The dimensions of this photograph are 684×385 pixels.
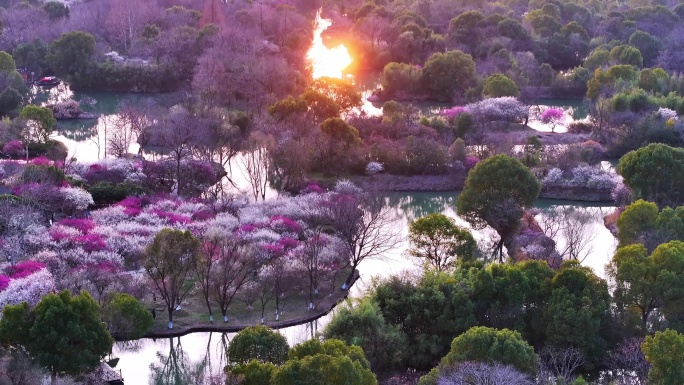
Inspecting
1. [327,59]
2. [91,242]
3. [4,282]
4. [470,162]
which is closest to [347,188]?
[470,162]

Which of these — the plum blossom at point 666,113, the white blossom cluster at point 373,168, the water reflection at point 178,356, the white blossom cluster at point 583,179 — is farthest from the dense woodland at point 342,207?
the plum blossom at point 666,113

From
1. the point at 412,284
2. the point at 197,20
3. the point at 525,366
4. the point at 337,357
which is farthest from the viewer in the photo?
the point at 197,20

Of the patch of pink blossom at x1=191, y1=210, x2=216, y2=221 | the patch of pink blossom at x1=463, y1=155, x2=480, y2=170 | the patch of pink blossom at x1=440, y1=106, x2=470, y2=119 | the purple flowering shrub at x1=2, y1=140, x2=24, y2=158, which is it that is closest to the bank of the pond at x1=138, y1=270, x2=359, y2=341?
the patch of pink blossom at x1=191, y1=210, x2=216, y2=221

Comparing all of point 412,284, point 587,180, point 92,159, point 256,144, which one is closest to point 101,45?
point 92,159

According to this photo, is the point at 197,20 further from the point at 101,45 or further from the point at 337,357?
the point at 337,357

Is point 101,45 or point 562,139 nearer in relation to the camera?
point 562,139

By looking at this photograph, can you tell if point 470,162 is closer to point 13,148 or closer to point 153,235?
point 153,235

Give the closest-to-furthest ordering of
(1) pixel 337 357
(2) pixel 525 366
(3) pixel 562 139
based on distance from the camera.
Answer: (1) pixel 337 357 → (2) pixel 525 366 → (3) pixel 562 139
